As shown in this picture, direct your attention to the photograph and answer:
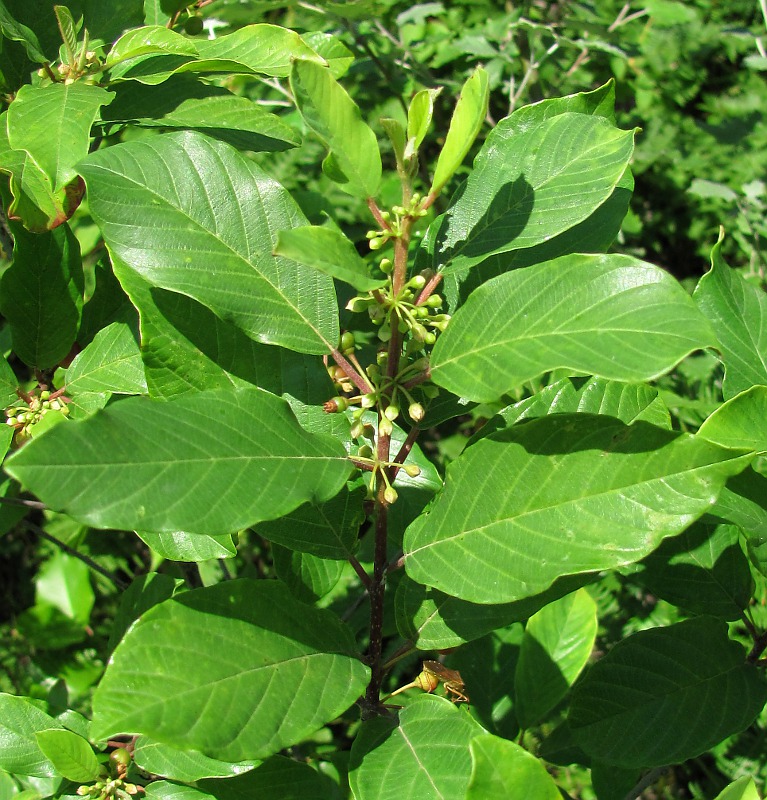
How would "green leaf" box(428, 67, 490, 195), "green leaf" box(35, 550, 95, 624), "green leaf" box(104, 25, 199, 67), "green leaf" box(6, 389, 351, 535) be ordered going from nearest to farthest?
"green leaf" box(6, 389, 351, 535) → "green leaf" box(428, 67, 490, 195) → "green leaf" box(104, 25, 199, 67) → "green leaf" box(35, 550, 95, 624)

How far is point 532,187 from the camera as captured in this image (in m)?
1.07

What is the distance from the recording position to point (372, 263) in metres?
1.84

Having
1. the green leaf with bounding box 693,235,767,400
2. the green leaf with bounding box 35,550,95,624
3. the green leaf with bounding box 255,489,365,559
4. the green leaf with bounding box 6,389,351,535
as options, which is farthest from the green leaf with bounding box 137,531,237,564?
the green leaf with bounding box 35,550,95,624

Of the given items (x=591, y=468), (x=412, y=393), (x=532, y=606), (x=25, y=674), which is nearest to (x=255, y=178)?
(x=412, y=393)

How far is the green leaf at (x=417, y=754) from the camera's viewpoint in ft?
3.21

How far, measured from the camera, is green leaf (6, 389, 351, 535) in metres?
0.74

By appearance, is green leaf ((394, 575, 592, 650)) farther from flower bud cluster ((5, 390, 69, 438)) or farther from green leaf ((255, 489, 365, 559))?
flower bud cluster ((5, 390, 69, 438))

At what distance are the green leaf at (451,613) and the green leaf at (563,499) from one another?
14cm

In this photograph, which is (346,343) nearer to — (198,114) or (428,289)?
(428,289)

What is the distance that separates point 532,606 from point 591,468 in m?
0.24

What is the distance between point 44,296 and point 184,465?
72cm

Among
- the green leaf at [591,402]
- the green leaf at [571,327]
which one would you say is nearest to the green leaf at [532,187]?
the green leaf at [571,327]

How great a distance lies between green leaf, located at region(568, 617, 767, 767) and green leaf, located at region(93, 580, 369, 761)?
16.7 inches

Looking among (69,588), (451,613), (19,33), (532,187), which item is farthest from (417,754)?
(69,588)
